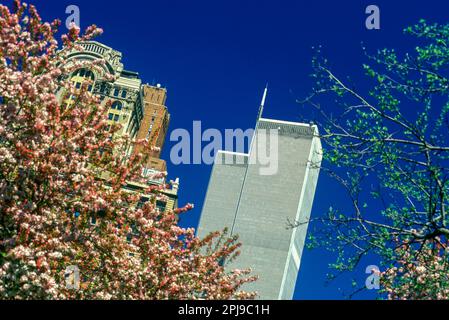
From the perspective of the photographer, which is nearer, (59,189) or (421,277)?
(59,189)

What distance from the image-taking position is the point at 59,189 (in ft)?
45.3

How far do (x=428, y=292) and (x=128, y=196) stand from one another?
372 inches

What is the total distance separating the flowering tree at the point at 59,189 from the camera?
1289 centimetres

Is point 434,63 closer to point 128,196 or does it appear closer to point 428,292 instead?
point 428,292

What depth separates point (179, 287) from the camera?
61.6ft

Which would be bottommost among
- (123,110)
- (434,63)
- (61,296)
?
(61,296)

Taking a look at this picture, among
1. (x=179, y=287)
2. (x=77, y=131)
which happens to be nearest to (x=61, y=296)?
(x=77, y=131)

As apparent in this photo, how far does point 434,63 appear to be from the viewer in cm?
1337

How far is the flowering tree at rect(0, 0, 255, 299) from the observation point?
12.9 metres

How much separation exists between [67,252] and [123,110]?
12145 centimetres

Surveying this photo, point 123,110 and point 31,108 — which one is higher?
point 123,110
